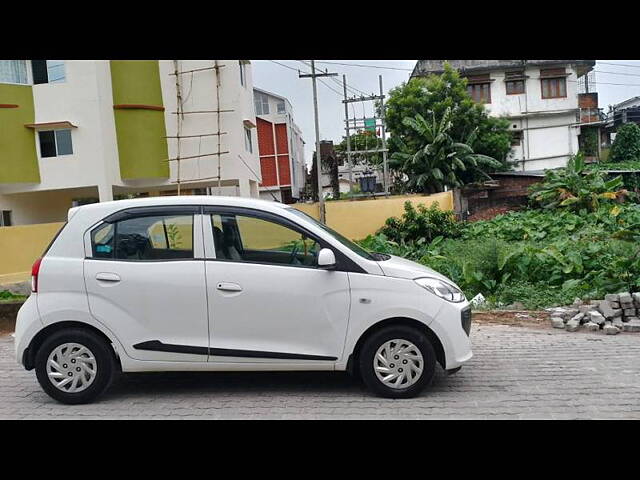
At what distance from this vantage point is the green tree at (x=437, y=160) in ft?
79.1

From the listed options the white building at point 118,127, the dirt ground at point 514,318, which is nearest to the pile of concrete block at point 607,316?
the dirt ground at point 514,318

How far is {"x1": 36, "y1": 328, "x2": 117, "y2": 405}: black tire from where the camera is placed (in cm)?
507

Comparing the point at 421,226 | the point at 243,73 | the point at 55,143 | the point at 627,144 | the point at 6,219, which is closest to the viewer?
the point at 55,143

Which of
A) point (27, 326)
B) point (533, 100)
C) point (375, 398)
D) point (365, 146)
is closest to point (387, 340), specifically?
point (375, 398)

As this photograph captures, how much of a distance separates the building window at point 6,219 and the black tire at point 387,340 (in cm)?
1721

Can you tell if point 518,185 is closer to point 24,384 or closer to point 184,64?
point 184,64

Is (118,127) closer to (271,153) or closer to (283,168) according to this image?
(271,153)

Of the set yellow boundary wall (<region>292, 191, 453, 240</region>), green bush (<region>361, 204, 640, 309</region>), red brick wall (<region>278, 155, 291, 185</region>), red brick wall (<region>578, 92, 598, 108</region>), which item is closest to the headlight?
green bush (<region>361, 204, 640, 309</region>)

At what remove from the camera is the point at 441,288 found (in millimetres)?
5250

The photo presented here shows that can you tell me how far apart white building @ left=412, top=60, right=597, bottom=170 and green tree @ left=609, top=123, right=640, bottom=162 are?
8.53ft

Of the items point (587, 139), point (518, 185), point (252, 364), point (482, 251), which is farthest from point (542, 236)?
point (587, 139)

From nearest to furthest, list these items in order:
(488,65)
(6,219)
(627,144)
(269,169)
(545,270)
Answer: (545,270)
(6,219)
(627,144)
(488,65)
(269,169)

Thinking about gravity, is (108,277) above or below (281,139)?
below

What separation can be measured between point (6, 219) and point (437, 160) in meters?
16.5
